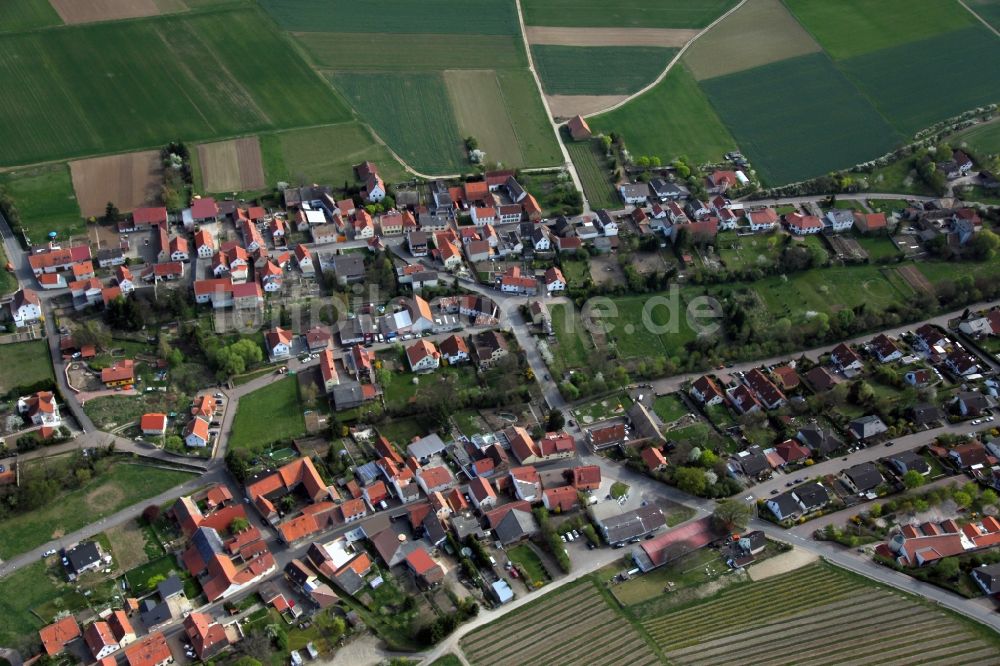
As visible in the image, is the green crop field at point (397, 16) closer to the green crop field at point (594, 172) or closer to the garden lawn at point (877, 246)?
the green crop field at point (594, 172)

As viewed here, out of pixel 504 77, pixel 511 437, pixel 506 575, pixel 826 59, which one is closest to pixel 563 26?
pixel 504 77

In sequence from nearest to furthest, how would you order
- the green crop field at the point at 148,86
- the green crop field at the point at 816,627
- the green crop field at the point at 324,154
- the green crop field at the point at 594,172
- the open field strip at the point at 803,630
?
1. the open field strip at the point at 803,630
2. the green crop field at the point at 816,627
3. the green crop field at the point at 324,154
4. the green crop field at the point at 594,172
5. the green crop field at the point at 148,86

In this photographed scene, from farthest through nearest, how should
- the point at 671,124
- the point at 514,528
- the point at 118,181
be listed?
the point at 671,124 < the point at 118,181 < the point at 514,528

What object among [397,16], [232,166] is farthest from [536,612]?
[397,16]

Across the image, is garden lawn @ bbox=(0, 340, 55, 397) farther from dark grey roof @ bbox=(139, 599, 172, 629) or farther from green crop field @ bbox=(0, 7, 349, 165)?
green crop field @ bbox=(0, 7, 349, 165)

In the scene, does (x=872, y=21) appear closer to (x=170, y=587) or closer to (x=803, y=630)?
(x=803, y=630)

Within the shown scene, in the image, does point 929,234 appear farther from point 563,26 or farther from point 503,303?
point 563,26

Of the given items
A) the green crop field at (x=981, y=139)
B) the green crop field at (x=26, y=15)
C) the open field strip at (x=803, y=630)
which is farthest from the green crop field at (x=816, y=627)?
the green crop field at (x=26, y=15)
